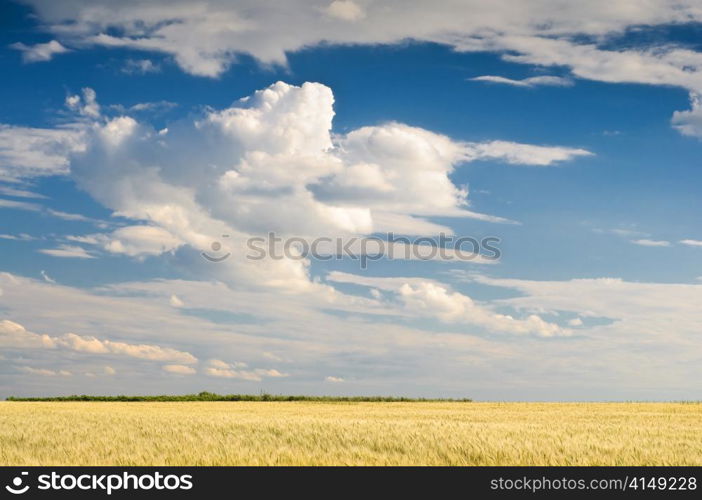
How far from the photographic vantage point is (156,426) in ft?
74.5

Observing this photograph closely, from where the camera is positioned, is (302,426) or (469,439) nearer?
(469,439)
